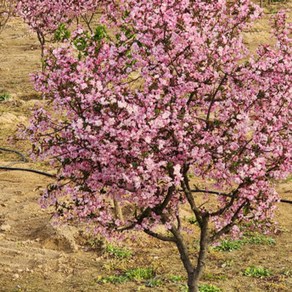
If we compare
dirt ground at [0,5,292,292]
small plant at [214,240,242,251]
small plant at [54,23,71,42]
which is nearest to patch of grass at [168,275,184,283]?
dirt ground at [0,5,292,292]

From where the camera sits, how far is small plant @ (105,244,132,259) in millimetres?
13227

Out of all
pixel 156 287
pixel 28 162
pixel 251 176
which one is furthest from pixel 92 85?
pixel 28 162

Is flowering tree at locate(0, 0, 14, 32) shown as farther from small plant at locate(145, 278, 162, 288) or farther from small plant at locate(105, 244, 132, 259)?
small plant at locate(145, 278, 162, 288)

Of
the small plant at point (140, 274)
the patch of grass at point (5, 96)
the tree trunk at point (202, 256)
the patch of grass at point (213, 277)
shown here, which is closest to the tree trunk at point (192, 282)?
the tree trunk at point (202, 256)

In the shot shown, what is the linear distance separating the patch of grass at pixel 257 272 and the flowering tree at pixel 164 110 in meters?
4.58

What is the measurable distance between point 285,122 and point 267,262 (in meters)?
6.09

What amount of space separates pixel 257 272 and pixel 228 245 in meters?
1.62

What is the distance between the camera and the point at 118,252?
43.9 feet

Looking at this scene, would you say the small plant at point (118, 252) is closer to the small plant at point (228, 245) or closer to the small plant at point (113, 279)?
the small plant at point (113, 279)

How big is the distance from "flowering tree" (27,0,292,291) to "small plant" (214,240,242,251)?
19.2 feet

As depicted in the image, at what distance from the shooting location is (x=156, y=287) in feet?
38.3

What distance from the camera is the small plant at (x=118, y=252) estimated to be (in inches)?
521

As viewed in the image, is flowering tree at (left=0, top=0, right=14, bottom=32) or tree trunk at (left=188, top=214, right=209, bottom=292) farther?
flowering tree at (left=0, top=0, right=14, bottom=32)

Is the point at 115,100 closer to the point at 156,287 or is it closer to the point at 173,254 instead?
the point at 156,287
